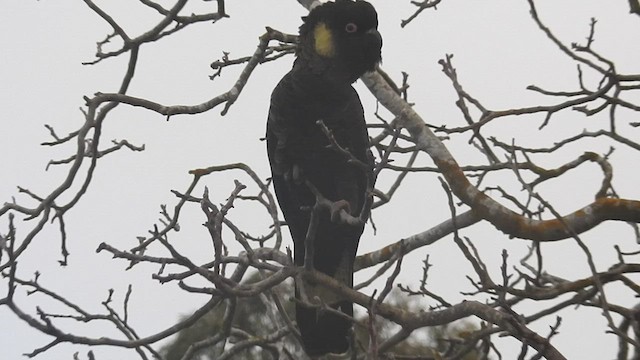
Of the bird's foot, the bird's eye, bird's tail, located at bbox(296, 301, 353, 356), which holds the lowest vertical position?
bird's tail, located at bbox(296, 301, 353, 356)

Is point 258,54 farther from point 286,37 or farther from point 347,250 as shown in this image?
point 347,250

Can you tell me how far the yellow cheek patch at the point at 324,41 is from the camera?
364 cm

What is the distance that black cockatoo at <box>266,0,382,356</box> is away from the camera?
11.6 ft

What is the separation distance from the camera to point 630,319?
8.25ft

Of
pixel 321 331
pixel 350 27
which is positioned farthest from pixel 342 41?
pixel 321 331

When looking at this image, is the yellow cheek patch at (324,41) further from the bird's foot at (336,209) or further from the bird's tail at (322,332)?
the bird's tail at (322,332)

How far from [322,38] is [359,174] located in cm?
69

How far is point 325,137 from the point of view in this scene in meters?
3.55

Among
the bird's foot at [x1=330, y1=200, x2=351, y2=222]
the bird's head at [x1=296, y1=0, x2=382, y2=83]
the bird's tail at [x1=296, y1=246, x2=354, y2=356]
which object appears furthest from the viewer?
the bird's head at [x1=296, y1=0, x2=382, y2=83]

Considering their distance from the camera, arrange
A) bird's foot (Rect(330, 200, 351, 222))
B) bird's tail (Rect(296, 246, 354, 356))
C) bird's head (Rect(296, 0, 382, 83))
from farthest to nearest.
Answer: bird's head (Rect(296, 0, 382, 83)), bird's tail (Rect(296, 246, 354, 356)), bird's foot (Rect(330, 200, 351, 222))

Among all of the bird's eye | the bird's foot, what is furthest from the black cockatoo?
the bird's foot

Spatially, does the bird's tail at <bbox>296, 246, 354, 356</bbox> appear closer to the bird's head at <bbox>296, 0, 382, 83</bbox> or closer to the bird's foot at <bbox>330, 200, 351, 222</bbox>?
the bird's foot at <bbox>330, 200, 351, 222</bbox>

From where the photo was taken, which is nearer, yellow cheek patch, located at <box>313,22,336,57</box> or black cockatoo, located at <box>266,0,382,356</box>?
black cockatoo, located at <box>266,0,382,356</box>

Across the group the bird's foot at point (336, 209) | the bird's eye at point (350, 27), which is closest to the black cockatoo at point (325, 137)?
the bird's eye at point (350, 27)
